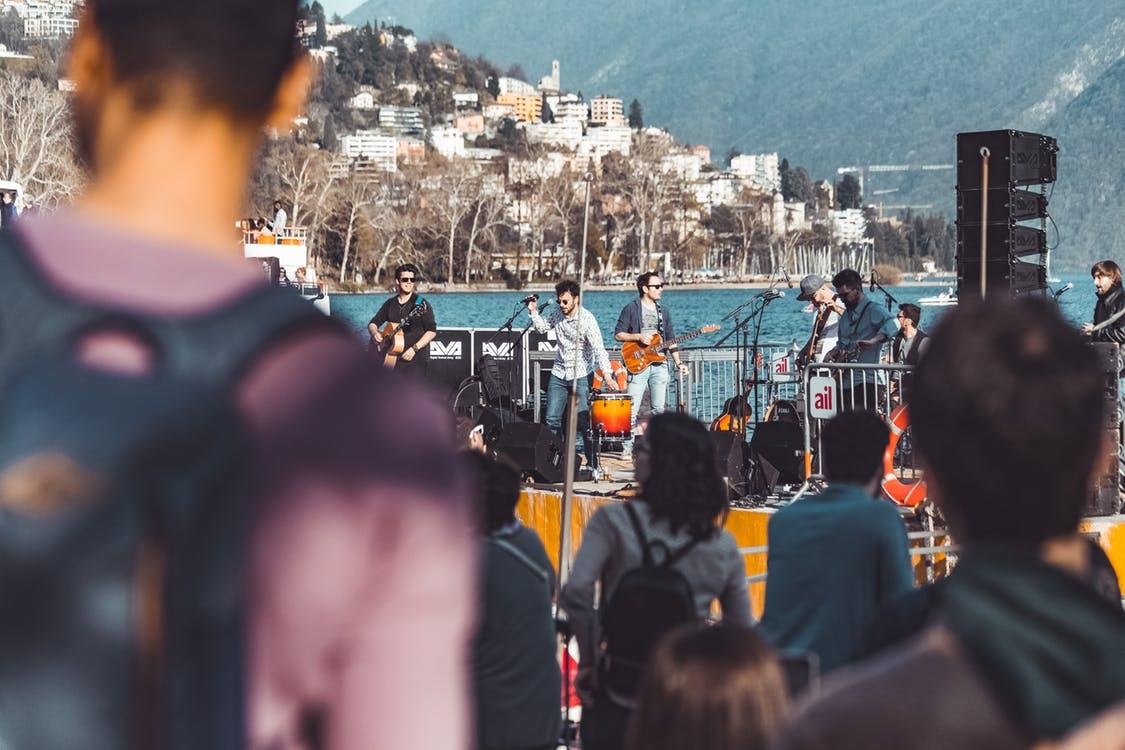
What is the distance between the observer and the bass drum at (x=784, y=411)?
12.7 metres

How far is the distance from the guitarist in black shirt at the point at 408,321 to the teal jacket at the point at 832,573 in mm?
9304

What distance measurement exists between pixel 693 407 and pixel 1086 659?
13.6m

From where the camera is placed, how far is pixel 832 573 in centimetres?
356

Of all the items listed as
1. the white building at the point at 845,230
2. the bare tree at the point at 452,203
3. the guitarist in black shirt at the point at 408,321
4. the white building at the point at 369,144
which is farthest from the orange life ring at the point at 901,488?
the white building at the point at 845,230

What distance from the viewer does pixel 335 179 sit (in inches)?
4951

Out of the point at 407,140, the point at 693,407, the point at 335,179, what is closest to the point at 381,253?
the point at 335,179

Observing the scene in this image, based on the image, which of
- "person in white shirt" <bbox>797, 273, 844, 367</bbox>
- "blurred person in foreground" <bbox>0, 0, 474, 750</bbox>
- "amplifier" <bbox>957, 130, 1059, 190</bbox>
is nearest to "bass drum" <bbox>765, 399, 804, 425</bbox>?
"person in white shirt" <bbox>797, 273, 844, 367</bbox>

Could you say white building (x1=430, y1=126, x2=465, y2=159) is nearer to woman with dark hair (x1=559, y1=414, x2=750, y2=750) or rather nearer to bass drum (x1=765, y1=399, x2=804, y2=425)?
bass drum (x1=765, y1=399, x2=804, y2=425)

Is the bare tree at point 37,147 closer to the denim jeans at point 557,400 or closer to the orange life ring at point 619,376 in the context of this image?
the orange life ring at point 619,376

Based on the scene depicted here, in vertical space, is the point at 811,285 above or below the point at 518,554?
above

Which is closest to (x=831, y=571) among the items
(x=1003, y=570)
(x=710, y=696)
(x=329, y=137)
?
(x=710, y=696)

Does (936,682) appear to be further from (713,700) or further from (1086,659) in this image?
(713,700)

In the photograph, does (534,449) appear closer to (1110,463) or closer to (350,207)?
(1110,463)

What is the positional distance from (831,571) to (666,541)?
1.27 feet
